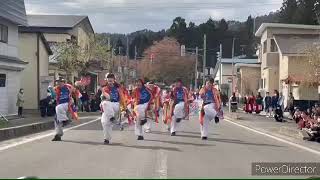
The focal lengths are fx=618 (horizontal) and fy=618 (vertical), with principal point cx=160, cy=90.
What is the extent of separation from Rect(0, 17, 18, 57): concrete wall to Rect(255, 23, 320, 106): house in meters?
17.1

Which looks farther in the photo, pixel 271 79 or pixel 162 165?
pixel 271 79

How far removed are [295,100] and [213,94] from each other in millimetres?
20371

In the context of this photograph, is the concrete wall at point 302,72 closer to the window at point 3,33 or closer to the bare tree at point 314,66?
the bare tree at point 314,66

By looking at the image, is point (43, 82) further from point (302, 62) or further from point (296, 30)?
point (296, 30)

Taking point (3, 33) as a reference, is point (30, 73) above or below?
below

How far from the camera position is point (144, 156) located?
45.6ft

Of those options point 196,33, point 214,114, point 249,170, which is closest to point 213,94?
point 214,114

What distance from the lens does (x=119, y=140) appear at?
18078 millimetres

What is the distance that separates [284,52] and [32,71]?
60.3ft

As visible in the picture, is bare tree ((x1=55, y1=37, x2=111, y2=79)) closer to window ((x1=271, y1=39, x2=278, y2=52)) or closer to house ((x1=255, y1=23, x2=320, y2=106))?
house ((x1=255, y1=23, x2=320, y2=106))

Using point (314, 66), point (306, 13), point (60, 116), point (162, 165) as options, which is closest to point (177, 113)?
point (60, 116)

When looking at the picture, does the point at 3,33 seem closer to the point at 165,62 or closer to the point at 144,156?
the point at 144,156

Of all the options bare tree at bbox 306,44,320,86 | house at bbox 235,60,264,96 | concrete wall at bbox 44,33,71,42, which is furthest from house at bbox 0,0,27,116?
house at bbox 235,60,264,96

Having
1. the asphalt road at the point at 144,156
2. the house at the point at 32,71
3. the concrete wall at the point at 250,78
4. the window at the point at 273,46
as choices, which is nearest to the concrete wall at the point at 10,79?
the house at the point at 32,71
